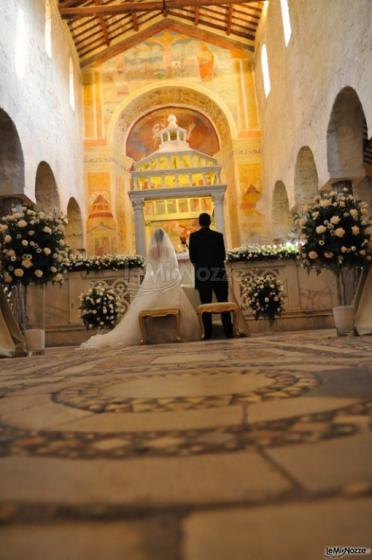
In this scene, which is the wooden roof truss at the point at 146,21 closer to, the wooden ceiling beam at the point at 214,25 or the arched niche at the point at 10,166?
the wooden ceiling beam at the point at 214,25

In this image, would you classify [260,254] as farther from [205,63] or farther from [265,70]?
[205,63]

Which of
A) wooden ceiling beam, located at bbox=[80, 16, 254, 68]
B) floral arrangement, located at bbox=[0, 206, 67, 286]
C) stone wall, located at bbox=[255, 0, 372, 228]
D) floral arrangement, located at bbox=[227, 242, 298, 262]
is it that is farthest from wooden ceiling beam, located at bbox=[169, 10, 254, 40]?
floral arrangement, located at bbox=[0, 206, 67, 286]

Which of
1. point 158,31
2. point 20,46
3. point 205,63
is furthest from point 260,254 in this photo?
point 158,31

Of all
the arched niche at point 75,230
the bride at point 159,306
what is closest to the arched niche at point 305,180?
the bride at point 159,306

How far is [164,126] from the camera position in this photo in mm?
17906

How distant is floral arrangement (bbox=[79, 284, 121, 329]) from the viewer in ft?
25.9

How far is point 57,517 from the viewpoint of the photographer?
1.61 feet

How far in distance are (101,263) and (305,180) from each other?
20.0 feet

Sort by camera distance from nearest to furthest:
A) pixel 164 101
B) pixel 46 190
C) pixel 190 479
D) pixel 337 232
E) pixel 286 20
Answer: pixel 190 479
pixel 337 232
pixel 286 20
pixel 46 190
pixel 164 101

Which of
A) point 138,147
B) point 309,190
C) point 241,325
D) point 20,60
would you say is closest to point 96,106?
point 138,147

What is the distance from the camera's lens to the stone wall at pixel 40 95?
9.12 m

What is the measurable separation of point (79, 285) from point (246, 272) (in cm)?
361

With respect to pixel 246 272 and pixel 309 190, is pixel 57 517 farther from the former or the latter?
pixel 309 190

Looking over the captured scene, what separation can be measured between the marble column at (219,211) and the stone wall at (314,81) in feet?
5.90
